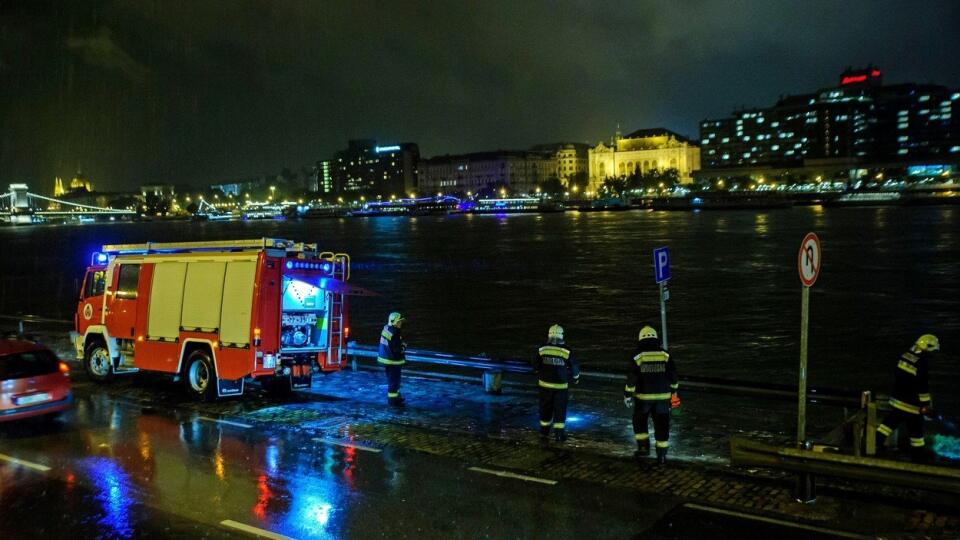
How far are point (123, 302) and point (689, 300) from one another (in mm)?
30811

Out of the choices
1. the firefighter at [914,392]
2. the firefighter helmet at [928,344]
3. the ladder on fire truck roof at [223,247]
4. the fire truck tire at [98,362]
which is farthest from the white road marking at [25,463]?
the firefighter helmet at [928,344]

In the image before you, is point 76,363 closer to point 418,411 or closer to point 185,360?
point 185,360

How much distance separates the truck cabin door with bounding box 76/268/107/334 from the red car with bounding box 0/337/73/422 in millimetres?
4229

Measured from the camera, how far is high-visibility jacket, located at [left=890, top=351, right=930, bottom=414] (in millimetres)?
10445

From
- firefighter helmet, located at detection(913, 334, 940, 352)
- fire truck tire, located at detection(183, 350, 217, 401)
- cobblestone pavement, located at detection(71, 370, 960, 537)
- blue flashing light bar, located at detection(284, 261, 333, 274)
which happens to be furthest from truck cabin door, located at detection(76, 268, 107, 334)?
firefighter helmet, located at detection(913, 334, 940, 352)

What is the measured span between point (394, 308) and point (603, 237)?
65356mm

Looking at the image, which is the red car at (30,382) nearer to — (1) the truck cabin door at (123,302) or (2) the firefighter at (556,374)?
(1) the truck cabin door at (123,302)

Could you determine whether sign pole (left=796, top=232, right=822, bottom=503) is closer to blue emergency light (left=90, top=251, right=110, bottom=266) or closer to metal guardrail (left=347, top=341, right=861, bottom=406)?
metal guardrail (left=347, top=341, right=861, bottom=406)

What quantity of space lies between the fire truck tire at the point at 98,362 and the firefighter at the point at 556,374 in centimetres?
1049

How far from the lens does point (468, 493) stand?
955 cm

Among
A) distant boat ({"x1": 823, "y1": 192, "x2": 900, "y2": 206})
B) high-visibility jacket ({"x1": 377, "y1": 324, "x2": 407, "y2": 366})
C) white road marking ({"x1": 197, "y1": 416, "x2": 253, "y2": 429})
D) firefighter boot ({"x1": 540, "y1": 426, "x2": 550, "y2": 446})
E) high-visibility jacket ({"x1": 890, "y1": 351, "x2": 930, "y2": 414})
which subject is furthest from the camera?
distant boat ({"x1": 823, "y1": 192, "x2": 900, "y2": 206})

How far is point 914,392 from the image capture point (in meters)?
10.5

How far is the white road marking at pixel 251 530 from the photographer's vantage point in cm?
815

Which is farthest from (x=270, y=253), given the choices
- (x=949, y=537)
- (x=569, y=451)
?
(x=949, y=537)
